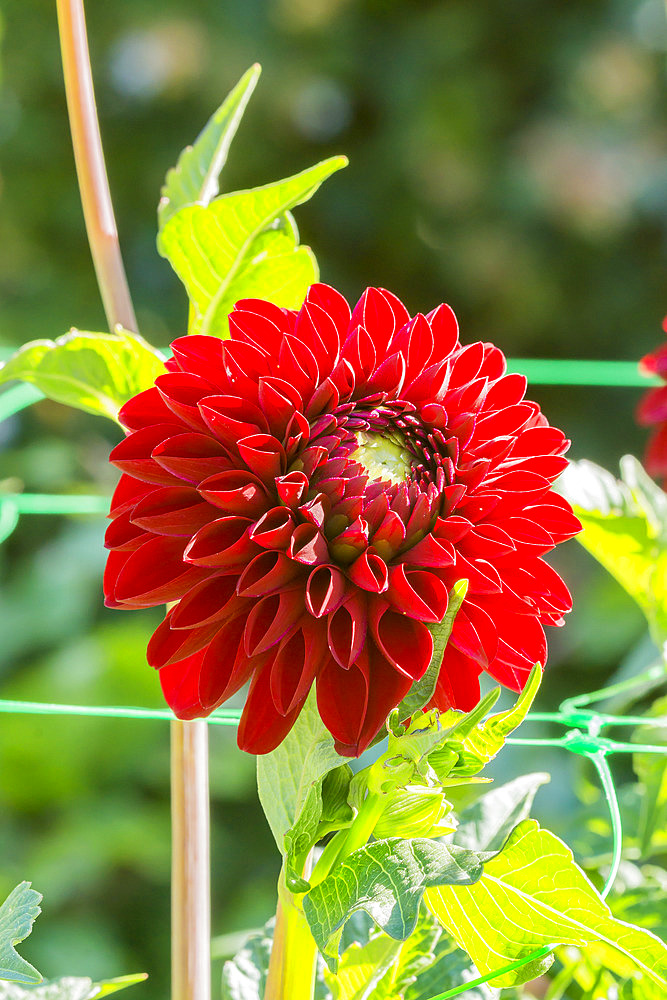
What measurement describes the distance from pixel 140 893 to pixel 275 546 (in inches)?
30.9

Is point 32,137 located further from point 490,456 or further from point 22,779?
point 490,456

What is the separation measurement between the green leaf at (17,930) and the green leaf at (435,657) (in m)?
0.09

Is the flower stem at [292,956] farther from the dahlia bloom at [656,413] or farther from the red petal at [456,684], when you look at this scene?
the dahlia bloom at [656,413]

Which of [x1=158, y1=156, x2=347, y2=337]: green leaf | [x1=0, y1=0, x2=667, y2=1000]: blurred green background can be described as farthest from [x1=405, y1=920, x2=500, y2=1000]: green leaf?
[x1=0, y1=0, x2=667, y2=1000]: blurred green background

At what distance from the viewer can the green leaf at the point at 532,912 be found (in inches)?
8.9

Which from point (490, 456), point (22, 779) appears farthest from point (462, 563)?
point (22, 779)

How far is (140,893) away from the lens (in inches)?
35.8

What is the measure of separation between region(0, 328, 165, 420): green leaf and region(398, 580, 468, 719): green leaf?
0.40 feet

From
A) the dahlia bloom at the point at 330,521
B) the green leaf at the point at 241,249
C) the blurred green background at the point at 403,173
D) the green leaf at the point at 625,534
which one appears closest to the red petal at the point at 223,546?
the dahlia bloom at the point at 330,521

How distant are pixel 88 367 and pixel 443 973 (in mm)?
214

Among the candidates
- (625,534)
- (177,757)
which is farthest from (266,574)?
(625,534)

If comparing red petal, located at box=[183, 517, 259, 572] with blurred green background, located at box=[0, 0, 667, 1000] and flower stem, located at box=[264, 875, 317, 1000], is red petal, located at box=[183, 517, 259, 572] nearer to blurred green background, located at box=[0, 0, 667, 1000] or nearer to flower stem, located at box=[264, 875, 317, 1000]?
flower stem, located at box=[264, 875, 317, 1000]

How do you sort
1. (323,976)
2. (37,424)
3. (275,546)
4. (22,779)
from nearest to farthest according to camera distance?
(275,546), (323,976), (22,779), (37,424)

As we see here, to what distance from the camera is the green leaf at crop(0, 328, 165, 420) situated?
0.94 ft
